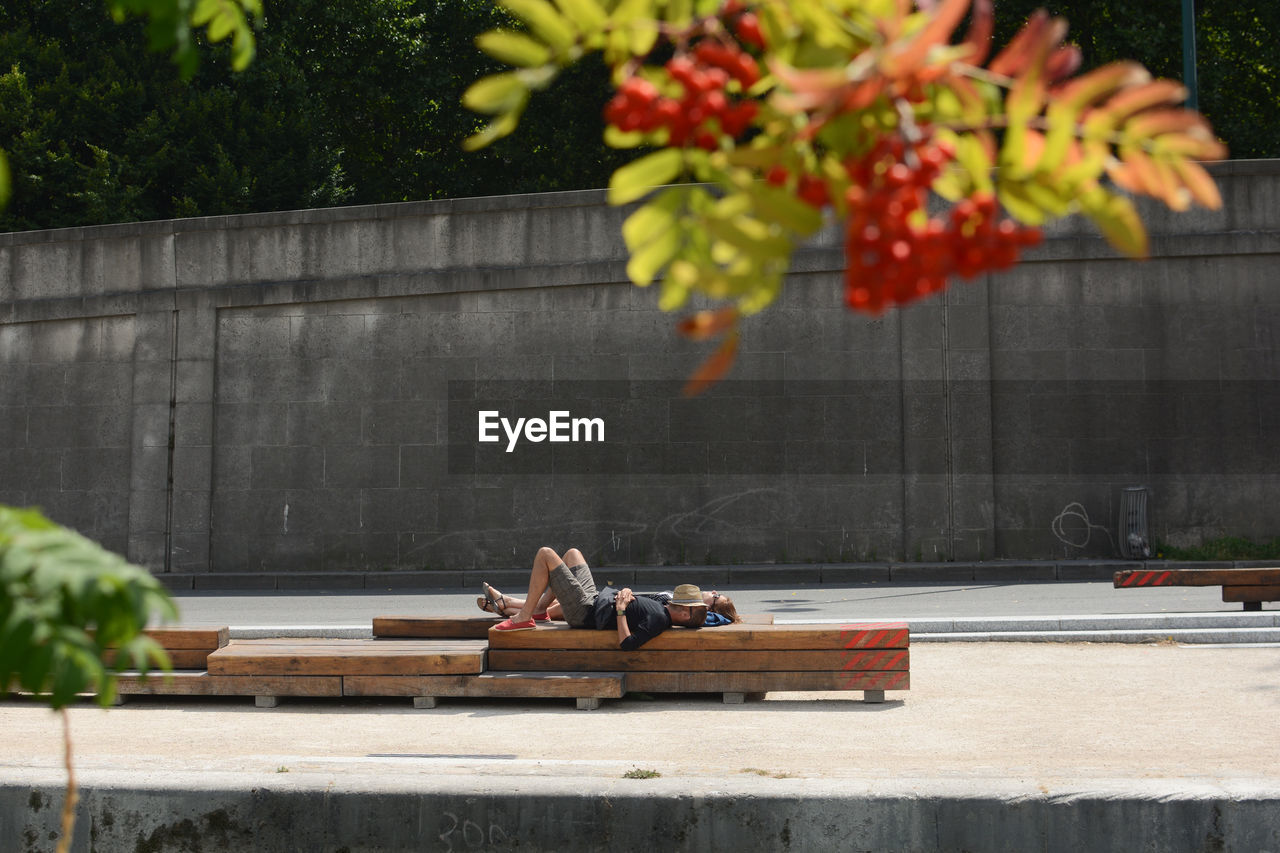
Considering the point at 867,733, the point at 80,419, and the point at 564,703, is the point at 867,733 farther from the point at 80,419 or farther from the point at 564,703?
the point at 80,419

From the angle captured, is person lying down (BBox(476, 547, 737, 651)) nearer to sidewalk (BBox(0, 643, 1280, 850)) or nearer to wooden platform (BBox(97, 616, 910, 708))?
wooden platform (BBox(97, 616, 910, 708))

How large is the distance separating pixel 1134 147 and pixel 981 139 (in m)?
0.18

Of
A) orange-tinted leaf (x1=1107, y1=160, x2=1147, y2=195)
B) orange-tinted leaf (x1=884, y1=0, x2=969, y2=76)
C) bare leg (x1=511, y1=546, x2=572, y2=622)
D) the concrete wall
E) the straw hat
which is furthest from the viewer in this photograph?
the concrete wall

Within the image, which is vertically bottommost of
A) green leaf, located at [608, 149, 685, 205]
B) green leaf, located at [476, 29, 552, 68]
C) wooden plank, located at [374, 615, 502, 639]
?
wooden plank, located at [374, 615, 502, 639]

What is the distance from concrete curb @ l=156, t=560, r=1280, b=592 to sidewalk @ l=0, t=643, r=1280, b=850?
8.56 m

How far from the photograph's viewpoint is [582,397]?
1891 cm

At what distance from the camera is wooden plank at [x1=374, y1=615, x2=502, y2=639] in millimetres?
9766

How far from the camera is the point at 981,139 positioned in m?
1.51

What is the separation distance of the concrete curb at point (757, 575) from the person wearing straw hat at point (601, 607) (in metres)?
8.21

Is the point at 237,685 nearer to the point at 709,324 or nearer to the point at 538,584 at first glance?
the point at 538,584

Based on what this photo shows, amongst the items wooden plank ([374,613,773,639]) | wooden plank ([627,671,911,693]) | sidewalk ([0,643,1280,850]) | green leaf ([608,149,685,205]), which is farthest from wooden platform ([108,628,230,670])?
green leaf ([608,149,685,205])

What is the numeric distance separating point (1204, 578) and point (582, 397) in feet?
32.1

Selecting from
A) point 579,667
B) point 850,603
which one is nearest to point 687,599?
point 579,667

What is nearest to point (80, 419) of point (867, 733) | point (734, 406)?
point (734, 406)
